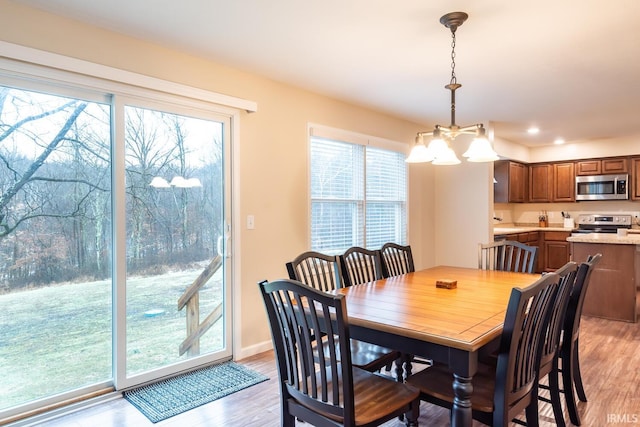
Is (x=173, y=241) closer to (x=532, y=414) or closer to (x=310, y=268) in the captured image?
(x=310, y=268)

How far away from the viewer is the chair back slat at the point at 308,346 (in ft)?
4.59

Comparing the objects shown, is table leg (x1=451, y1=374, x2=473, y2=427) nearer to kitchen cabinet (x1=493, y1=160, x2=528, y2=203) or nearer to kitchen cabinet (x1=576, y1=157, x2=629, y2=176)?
kitchen cabinet (x1=493, y1=160, x2=528, y2=203)

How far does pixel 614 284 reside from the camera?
4.28 metres

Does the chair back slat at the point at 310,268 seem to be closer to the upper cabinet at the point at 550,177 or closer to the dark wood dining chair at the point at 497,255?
the dark wood dining chair at the point at 497,255

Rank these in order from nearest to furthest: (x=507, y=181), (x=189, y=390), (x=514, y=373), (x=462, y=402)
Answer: (x=462, y=402) → (x=514, y=373) → (x=189, y=390) → (x=507, y=181)

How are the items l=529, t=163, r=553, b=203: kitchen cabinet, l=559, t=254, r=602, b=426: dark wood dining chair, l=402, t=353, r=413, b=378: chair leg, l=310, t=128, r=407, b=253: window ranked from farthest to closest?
1. l=529, t=163, r=553, b=203: kitchen cabinet
2. l=310, t=128, r=407, b=253: window
3. l=402, t=353, r=413, b=378: chair leg
4. l=559, t=254, r=602, b=426: dark wood dining chair

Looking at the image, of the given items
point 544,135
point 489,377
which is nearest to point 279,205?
point 489,377

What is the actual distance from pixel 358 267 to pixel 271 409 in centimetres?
106

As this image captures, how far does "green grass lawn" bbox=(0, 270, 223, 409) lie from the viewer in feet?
7.36

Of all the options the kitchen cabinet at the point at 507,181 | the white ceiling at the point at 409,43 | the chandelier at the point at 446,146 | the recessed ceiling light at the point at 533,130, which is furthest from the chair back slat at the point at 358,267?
the kitchen cabinet at the point at 507,181

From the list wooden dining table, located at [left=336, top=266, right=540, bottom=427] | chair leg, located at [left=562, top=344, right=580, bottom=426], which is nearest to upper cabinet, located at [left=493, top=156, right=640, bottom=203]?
wooden dining table, located at [left=336, top=266, right=540, bottom=427]

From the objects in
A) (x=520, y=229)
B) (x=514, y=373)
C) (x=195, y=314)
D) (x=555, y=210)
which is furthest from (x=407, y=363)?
(x=555, y=210)

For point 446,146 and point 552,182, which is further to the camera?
point 552,182

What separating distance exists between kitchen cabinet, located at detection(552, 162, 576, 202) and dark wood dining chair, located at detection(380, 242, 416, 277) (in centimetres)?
518
